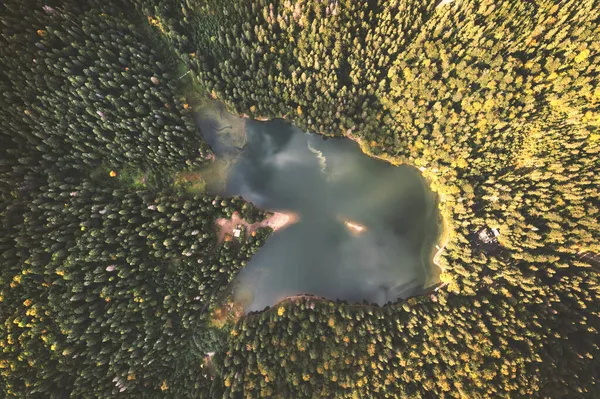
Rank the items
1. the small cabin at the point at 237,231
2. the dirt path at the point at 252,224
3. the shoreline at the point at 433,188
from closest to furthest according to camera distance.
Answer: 1. the small cabin at the point at 237,231
2. the dirt path at the point at 252,224
3. the shoreline at the point at 433,188

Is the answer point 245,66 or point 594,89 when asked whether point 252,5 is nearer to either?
point 245,66

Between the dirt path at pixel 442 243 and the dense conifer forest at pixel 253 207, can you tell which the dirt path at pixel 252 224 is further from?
the dirt path at pixel 442 243

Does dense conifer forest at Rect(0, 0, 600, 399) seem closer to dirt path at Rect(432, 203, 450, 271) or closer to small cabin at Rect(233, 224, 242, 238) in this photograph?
small cabin at Rect(233, 224, 242, 238)

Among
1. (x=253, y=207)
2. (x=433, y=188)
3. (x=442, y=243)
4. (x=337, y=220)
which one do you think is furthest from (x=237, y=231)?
(x=442, y=243)

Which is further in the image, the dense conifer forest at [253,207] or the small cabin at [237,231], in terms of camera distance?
the small cabin at [237,231]

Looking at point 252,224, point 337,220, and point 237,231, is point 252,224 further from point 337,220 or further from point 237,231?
point 337,220

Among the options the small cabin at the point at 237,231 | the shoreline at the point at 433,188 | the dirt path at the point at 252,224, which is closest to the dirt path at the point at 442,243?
the shoreline at the point at 433,188
